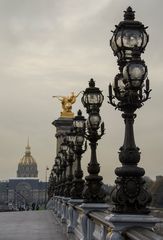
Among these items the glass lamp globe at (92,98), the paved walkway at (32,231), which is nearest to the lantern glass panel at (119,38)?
the glass lamp globe at (92,98)

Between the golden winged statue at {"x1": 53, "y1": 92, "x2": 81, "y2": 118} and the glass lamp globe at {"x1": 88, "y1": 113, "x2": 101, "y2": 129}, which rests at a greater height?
the golden winged statue at {"x1": 53, "y1": 92, "x2": 81, "y2": 118}

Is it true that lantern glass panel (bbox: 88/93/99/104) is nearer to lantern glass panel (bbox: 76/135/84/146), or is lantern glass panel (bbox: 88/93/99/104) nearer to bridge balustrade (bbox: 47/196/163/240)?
bridge balustrade (bbox: 47/196/163/240)

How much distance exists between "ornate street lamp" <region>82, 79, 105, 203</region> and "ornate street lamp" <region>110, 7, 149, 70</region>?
5.78 m

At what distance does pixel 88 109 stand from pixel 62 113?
108816mm

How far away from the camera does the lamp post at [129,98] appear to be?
433 inches

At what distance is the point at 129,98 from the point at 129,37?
126 centimetres

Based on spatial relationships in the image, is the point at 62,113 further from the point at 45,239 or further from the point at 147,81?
the point at 147,81

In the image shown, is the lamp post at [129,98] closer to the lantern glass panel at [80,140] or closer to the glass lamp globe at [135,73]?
the glass lamp globe at [135,73]

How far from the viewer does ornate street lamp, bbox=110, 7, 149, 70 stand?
11859mm

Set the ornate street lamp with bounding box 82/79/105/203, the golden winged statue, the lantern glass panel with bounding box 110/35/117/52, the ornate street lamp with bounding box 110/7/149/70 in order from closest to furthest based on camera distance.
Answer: the ornate street lamp with bounding box 110/7/149/70 → the lantern glass panel with bounding box 110/35/117/52 → the ornate street lamp with bounding box 82/79/105/203 → the golden winged statue

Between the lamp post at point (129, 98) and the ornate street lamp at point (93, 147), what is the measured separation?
201 inches

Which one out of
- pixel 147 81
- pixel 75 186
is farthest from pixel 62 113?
pixel 147 81

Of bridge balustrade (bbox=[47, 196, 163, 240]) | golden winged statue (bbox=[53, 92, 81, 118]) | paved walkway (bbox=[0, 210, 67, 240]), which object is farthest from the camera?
golden winged statue (bbox=[53, 92, 81, 118])

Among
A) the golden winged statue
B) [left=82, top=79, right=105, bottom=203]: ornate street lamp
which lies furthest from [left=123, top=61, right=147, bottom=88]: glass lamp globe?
the golden winged statue
